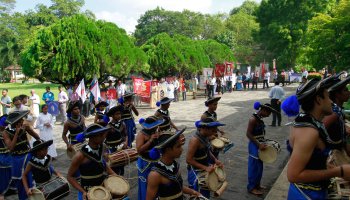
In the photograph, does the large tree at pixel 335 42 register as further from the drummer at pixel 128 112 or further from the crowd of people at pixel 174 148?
the crowd of people at pixel 174 148

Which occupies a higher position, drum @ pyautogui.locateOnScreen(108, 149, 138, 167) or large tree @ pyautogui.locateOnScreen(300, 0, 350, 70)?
large tree @ pyautogui.locateOnScreen(300, 0, 350, 70)

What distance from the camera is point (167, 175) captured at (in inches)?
157

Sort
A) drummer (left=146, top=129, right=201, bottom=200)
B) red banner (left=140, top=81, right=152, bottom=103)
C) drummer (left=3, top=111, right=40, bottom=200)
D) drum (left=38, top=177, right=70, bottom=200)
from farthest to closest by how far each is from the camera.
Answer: red banner (left=140, top=81, right=152, bottom=103) < drummer (left=3, top=111, right=40, bottom=200) < drum (left=38, top=177, right=70, bottom=200) < drummer (left=146, top=129, right=201, bottom=200)

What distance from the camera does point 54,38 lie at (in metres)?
19.4

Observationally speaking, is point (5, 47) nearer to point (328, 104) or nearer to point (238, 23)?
point (238, 23)

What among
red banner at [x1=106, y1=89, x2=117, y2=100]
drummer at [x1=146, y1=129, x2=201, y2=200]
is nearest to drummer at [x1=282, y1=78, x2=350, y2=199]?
drummer at [x1=146, y1=129, x2=201, y2=200]

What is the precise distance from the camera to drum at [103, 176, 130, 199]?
480cm

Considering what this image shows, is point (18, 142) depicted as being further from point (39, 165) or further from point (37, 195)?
point (37, 195)

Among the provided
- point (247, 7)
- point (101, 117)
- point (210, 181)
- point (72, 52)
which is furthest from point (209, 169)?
point (247, 7)

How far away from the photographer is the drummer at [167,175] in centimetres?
392

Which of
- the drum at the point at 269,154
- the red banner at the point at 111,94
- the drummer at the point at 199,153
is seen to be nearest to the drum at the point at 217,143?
the drum at the point at 269,154

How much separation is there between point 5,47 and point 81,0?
2888 cm

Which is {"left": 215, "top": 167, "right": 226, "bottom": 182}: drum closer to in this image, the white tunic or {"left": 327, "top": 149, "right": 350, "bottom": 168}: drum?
{"left": 327, "top": 149, "right": 350, "bottom": 168}: drum

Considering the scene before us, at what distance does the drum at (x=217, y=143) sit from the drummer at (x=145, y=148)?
1.15m
